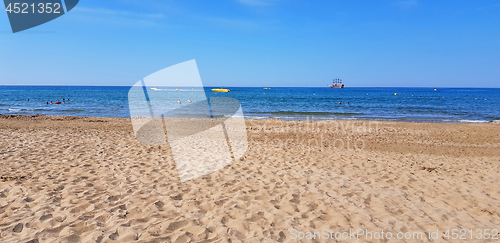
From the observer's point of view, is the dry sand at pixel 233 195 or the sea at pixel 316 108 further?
the sea at pixel 316 108

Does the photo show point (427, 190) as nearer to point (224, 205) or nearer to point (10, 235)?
point (224, 205)

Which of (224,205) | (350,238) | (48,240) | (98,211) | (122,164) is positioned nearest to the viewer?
(48,240)

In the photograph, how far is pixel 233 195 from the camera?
4348 mm

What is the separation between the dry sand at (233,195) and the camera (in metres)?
3.21

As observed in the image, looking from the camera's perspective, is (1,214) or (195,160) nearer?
(1,214)

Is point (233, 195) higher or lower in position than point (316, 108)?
higher

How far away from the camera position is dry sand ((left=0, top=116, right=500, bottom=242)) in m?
3.21

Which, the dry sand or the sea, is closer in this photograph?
the dry sand

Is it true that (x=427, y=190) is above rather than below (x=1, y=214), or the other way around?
→ below

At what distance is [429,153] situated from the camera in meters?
8.75

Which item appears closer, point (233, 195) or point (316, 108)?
point (233, 195)

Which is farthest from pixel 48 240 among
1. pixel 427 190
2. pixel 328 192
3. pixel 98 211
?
pixel 427 190

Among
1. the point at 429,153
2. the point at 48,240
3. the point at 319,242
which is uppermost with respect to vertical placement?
the point at 48,240

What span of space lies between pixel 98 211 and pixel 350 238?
319 centimetres
